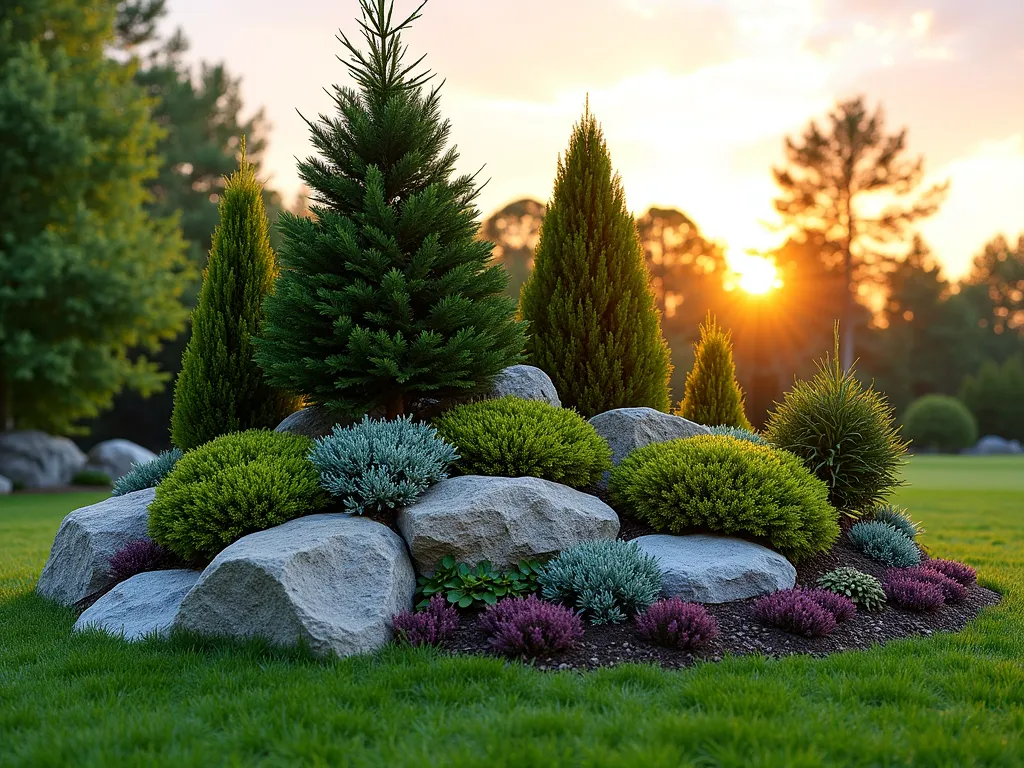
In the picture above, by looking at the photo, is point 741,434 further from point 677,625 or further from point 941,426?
point 941,426

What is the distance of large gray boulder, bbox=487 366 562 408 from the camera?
7688 millimetres

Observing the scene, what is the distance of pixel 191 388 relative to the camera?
27.3ft

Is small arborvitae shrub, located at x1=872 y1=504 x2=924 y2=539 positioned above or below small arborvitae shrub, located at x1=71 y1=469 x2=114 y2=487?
above

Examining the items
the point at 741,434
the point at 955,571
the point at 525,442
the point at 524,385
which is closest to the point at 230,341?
the point at 524,385

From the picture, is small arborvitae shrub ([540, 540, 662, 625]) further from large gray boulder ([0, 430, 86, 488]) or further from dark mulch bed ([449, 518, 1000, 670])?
large gray boulder ([0, 430, 86, 488])

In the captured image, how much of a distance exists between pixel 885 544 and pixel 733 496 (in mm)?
2032

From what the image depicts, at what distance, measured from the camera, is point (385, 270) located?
268 inches

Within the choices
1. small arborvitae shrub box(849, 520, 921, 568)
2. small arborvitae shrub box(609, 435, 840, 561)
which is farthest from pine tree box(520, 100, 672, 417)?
small arborvitae shrub box(849, 520, 921, 568)

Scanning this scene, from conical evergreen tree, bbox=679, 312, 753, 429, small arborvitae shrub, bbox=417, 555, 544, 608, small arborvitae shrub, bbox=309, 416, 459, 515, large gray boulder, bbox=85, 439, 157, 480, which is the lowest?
large gray boulder, bbox=85, 439, 157, 480

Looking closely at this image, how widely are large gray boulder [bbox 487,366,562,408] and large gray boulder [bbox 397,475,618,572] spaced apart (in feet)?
5.68

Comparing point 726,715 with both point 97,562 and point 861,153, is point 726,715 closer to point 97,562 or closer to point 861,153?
point 97,562

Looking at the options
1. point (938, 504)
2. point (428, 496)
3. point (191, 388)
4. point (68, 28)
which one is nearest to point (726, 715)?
point (428, 496)

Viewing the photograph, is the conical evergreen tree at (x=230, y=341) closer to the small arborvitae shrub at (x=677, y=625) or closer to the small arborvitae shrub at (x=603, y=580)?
the small arborvitae shrub at (x=603, y=580)

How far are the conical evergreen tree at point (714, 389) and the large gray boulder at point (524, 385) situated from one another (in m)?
2.95
